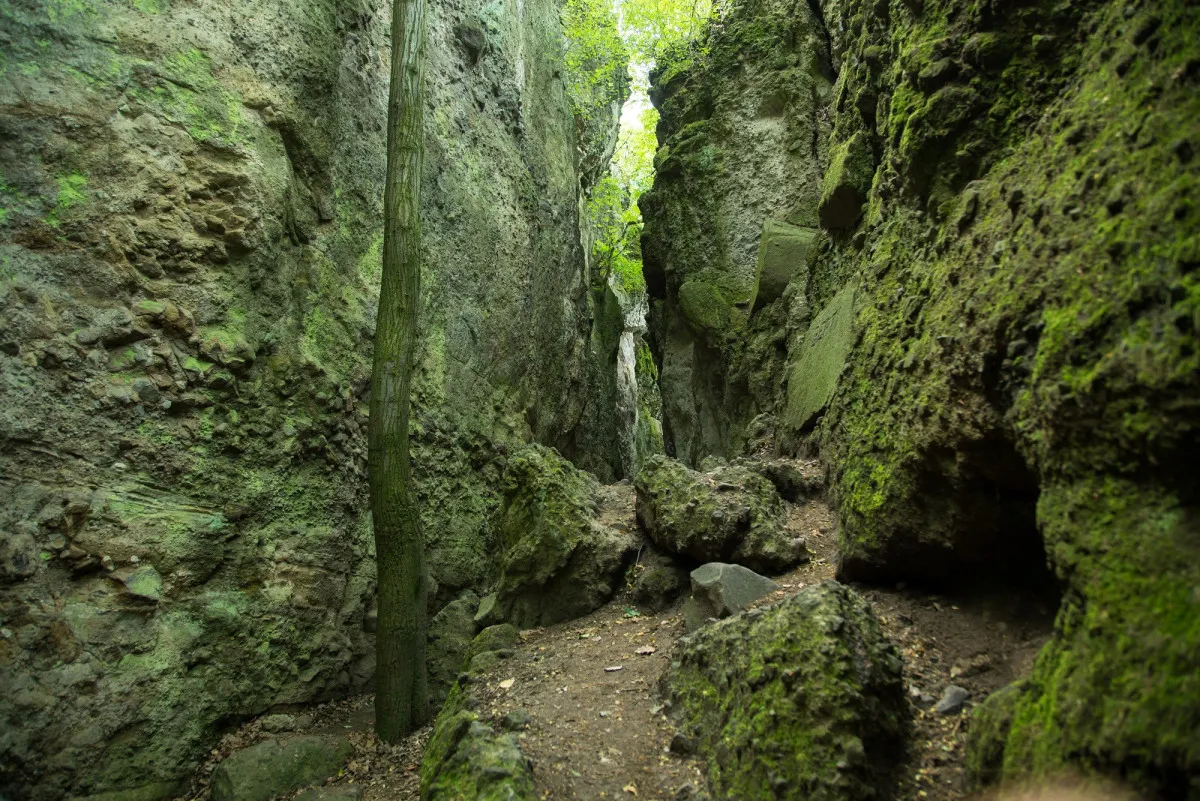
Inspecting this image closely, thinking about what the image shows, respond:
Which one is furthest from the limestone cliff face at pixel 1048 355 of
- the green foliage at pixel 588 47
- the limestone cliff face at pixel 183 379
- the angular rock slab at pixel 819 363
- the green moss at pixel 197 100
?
the green foliage at pixel 588 47

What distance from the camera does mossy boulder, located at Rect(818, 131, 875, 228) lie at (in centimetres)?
727

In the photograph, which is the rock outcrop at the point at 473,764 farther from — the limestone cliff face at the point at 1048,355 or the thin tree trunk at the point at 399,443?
the limestone cliff face at the point at 1048,355

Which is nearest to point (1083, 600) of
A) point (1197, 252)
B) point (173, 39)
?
point (1197, 252)

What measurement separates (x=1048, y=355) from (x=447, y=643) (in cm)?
687

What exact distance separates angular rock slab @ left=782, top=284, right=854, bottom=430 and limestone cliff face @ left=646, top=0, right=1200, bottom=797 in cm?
149

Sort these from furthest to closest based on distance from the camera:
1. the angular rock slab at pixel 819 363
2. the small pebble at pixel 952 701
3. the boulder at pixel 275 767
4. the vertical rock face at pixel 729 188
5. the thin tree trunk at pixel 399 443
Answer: the vertical rock face at pixel 729 188
the angular rock slab at pixel 819 363
the thin tree trunk at pixel 399 443
the boulder at pixel 275 767
the small pebble at pixel 952 701

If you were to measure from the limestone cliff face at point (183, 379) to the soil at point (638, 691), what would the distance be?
0.92 meters

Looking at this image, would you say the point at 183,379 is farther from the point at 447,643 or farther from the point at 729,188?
the point at 729,188

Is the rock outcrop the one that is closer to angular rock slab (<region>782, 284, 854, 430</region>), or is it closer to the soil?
the soil

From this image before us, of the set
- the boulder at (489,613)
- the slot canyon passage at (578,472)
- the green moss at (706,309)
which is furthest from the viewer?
the green moss at (706,309)

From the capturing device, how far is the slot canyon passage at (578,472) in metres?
2.43

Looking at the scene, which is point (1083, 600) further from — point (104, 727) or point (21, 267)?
point (21, 267)

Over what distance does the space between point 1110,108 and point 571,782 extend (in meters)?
4.03

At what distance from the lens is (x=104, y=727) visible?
16.6ft
